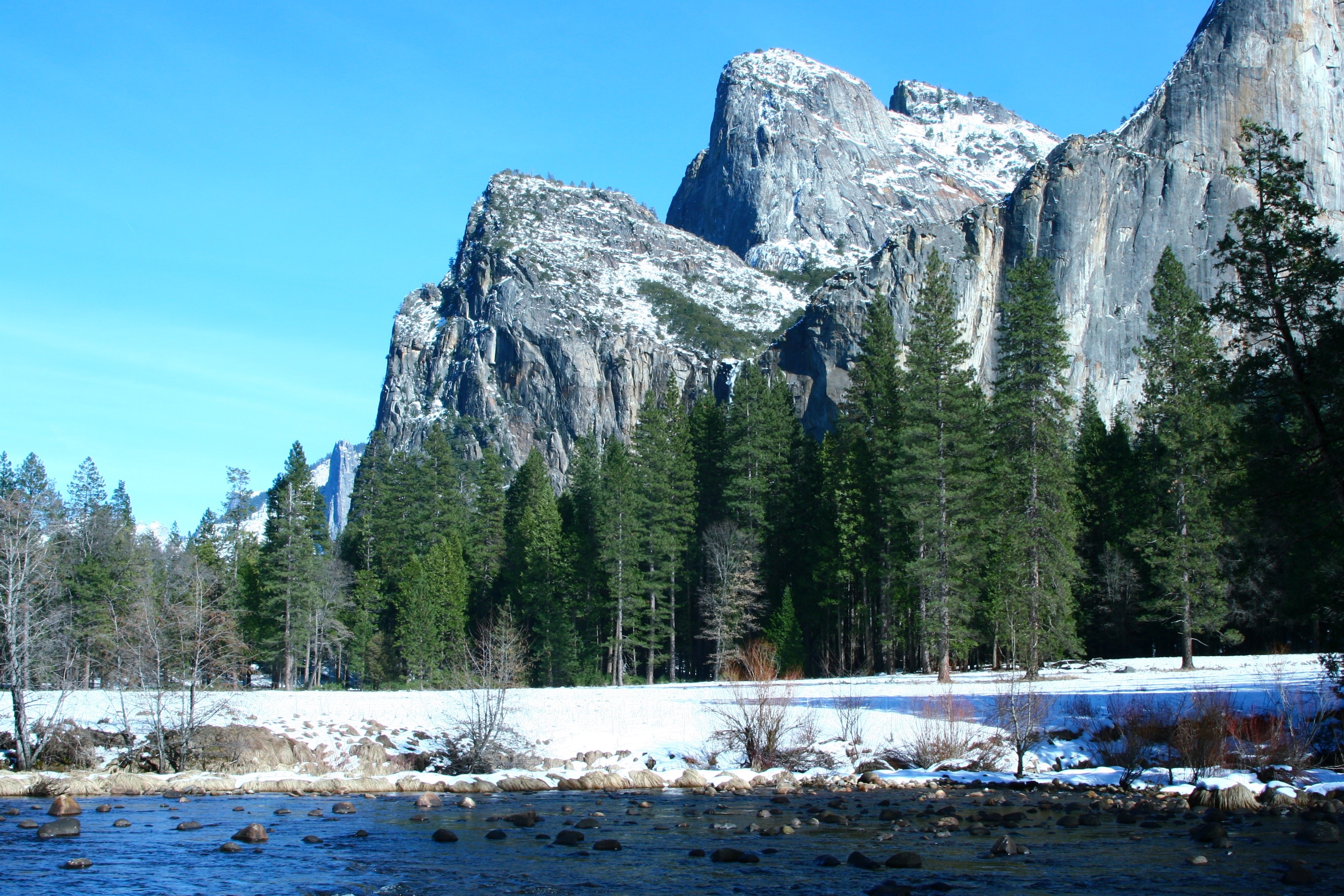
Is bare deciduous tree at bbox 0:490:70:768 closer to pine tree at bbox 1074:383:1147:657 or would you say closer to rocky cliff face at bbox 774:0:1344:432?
pine tree at bbox 1074:383:1147:657

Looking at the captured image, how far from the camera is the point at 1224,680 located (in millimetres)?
28500

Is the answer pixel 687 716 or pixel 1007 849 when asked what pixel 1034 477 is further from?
pixel 1007 849

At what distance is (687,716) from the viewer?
91.8ft

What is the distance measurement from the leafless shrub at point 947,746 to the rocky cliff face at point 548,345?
13118 cm

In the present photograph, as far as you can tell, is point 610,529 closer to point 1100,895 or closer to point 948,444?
point 948,444

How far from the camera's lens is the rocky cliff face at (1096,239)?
4756 inches

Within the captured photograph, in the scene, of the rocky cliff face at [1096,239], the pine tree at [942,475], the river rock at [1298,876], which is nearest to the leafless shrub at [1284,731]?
the river rock at [1298,876]

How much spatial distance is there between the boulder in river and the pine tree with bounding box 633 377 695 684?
31486 mm

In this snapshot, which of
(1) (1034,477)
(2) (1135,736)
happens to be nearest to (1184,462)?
(1) (1034,477)

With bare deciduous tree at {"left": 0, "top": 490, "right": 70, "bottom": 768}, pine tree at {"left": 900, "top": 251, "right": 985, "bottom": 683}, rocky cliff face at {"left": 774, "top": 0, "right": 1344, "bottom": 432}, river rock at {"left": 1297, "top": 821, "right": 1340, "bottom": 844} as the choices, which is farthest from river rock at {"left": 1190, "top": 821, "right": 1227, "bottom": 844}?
rocky cliff face at {"left": 774, "top": 0, "right": 1344, "bottom": 432}

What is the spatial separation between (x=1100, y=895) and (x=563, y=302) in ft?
552

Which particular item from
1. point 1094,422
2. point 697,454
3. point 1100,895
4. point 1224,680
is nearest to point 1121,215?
point 1094,422

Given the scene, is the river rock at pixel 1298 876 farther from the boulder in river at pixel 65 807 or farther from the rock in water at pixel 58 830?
the boulder in river at pixel 65 807

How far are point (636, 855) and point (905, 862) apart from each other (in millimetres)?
4043
